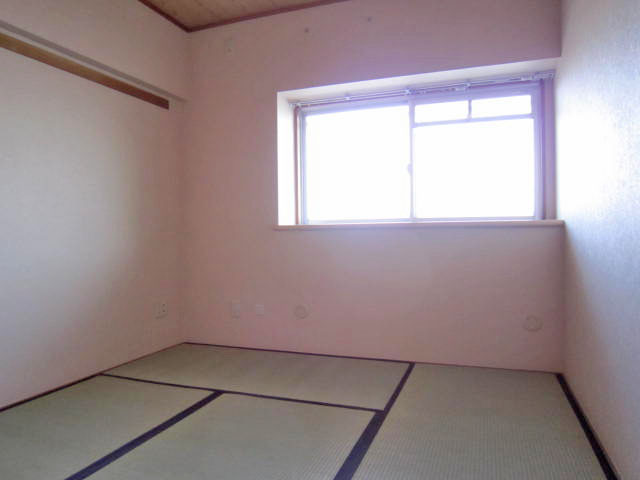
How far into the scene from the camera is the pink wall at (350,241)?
2.83 meters

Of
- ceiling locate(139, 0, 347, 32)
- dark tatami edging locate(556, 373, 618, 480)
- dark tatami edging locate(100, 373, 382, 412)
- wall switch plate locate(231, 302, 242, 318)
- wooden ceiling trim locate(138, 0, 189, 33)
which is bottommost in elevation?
dark tatami edging locate(100, 373, 382, 412)

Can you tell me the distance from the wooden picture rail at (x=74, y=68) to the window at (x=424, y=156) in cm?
117

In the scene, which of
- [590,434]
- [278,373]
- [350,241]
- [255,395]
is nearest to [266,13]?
[350,241]

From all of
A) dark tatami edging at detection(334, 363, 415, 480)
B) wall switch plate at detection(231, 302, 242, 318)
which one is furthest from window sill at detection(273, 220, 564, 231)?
dark tatami edging at detection(334, 363, 415, 480)

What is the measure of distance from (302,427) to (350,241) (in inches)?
58.6

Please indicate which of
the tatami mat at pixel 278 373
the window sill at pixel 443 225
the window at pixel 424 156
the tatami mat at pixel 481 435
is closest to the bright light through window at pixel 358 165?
the window at pixel 424 156

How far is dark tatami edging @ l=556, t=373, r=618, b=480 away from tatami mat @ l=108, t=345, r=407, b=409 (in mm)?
896

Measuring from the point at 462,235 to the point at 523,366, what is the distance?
35.7 inches

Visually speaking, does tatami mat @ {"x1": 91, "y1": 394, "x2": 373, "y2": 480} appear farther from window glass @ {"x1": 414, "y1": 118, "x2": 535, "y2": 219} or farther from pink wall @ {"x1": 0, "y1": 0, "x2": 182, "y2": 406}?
window glass @ {"x1": 414, "y1": 118, "x2": 535, "y2": 219}

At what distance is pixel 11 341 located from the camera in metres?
2.32

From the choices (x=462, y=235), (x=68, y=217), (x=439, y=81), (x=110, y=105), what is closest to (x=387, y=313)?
(x=462, y=235)

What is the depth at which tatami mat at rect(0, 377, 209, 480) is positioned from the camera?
5.66 ft

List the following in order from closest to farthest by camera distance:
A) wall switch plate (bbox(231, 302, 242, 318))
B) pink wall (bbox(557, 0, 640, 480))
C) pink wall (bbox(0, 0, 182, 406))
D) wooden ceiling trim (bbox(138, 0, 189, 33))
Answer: pink wall (bbox(557, 0, 640, 480)) → pink wall (bbox(0, 0, 182, 406)) → wooden ceiling trim (bbox(138, 0, 189, 33)) → wall switch plate (bbox(231, 302, 242, 318))

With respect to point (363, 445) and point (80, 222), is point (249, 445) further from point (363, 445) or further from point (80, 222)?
point (80, 222)
